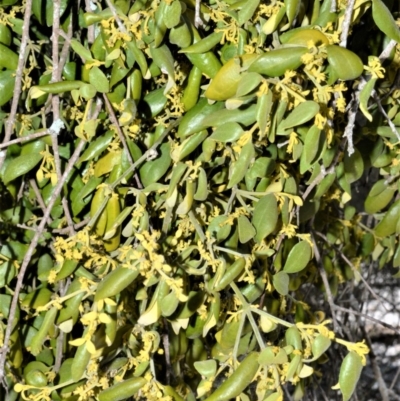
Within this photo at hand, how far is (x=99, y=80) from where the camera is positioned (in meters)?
0.49

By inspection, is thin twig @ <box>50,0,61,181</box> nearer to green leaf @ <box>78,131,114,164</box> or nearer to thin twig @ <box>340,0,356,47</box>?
green leaf @ <box>78,131,114,164</box>

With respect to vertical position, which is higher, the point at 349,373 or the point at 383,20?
the point at 383,20

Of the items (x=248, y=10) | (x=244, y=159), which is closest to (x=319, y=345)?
(x=244, y=159)

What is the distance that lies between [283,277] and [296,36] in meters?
0.22

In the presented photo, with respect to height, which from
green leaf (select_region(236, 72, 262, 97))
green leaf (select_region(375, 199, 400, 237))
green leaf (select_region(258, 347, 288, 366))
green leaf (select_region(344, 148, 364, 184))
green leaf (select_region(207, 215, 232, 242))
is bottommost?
green leaf (select_region(375, 199, 400, 237))

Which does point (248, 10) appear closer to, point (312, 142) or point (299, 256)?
point (312, 142)

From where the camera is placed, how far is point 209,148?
0.49 m

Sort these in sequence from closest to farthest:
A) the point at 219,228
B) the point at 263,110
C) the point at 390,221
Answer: the point at 263,110
the point at 219,228
the point at 390,221

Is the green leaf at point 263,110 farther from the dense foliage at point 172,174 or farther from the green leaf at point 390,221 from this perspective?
the green leaf at point 390,221

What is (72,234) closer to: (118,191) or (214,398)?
(118,191)

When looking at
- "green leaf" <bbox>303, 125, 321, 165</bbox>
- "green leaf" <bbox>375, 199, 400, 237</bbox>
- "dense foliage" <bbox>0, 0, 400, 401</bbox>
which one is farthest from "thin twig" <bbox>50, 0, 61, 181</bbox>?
"green leaf" <bbox>375, 199, 400, 237</bbox>

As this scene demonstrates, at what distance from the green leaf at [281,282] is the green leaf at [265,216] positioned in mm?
63

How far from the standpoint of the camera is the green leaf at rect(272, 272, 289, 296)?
56cm

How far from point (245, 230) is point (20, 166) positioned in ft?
0.66
